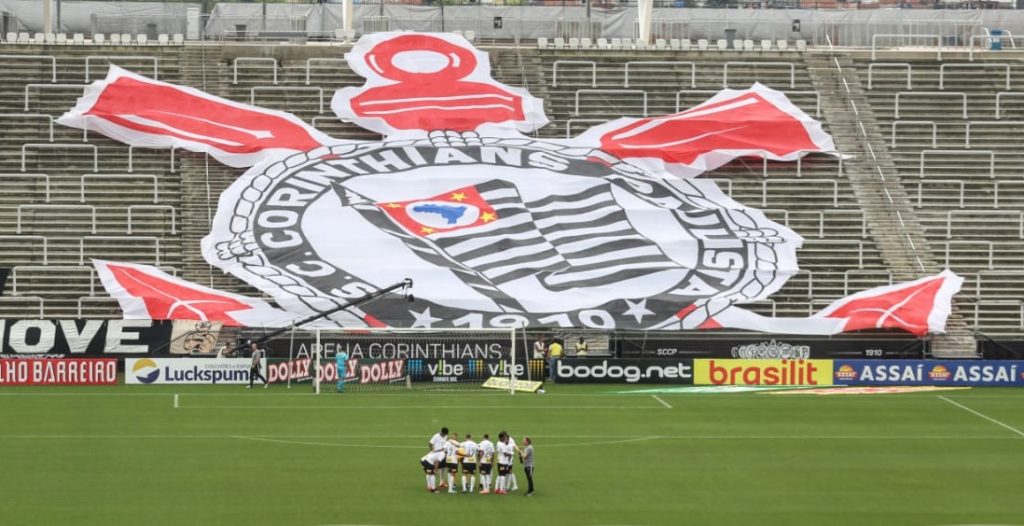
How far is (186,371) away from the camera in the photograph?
5462 cm

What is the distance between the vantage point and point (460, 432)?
1729 inches

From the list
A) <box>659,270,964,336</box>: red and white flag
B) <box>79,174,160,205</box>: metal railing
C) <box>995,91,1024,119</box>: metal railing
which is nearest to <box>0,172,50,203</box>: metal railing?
<box>79,174,160,205</box>: metal railing

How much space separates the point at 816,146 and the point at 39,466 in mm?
39764

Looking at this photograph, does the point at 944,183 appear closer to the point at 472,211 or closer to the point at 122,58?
the point at 472,211

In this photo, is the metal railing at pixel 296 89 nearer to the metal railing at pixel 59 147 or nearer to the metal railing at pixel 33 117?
the metal railing at pixel 59 147

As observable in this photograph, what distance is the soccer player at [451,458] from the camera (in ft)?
118

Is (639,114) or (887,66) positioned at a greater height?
(887,66)

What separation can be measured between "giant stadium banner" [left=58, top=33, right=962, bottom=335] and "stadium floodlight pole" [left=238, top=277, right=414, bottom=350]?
32 cm

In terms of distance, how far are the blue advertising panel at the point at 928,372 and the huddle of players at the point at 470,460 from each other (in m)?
22.7

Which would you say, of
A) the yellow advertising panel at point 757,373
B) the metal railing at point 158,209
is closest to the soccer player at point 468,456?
the yellow advertising panel at point 757,373

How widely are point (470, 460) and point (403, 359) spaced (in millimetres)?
19810

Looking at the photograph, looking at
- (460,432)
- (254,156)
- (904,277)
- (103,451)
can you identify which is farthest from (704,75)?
(103,451)

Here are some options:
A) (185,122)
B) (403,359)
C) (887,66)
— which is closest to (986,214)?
(887,66)

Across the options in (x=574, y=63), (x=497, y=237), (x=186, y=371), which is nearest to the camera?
(x=186, y=371)
